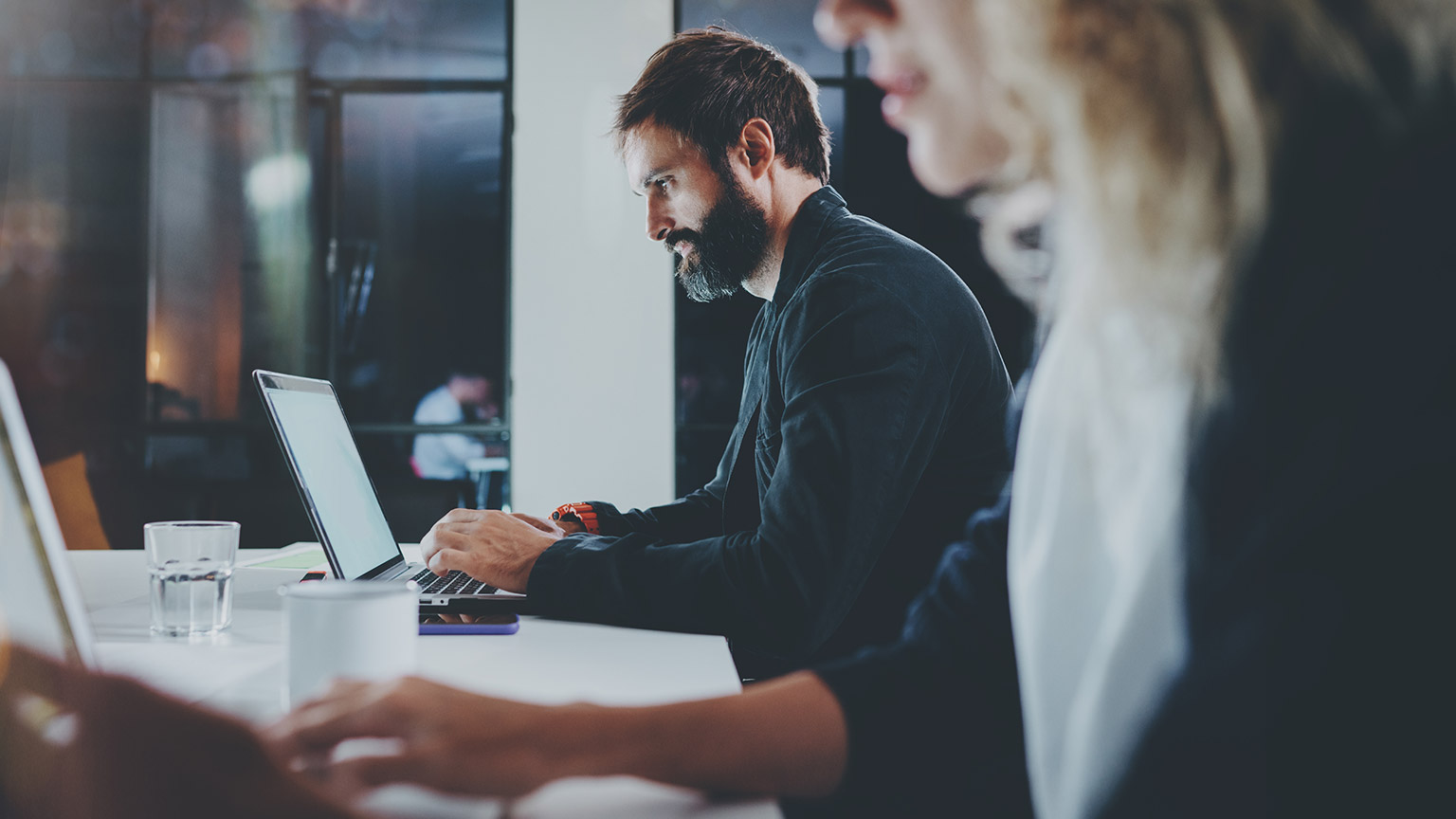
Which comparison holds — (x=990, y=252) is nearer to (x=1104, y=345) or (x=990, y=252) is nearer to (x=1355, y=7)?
(x=1104, y=345)

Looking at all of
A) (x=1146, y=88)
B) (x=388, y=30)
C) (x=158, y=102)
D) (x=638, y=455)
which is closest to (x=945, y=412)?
(x=1146, y=88)

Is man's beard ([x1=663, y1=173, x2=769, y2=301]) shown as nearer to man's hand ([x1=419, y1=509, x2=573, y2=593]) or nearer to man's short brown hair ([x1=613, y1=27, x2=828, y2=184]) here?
man's short brown hair ([x1=613, y1=27, x2=828, y2=184])

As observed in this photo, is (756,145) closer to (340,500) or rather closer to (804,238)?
(804,238)

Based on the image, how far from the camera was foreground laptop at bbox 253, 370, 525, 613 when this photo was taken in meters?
1.03

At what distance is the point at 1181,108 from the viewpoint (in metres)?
0.45

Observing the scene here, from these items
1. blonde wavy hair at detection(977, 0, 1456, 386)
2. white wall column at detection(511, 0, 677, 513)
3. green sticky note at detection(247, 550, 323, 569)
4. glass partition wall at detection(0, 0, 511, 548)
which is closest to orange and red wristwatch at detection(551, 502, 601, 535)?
green sticky note at detection(247, 550, 323, 569)

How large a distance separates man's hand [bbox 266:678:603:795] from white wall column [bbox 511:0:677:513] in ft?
10.9

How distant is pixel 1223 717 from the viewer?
40 cm

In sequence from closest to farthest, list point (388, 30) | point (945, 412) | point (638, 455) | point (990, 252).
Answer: point (990, 252) < point (945, 412) < point (638, 455) < point (388, 30)

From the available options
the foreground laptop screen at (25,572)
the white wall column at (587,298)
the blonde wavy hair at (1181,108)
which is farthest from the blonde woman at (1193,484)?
the white wall column at (587,298)

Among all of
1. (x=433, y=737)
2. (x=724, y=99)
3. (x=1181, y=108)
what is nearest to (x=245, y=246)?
(x=724, y=99)

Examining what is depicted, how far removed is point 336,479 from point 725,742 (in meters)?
0.85

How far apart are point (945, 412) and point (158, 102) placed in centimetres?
556

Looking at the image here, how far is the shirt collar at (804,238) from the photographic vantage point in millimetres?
1484
